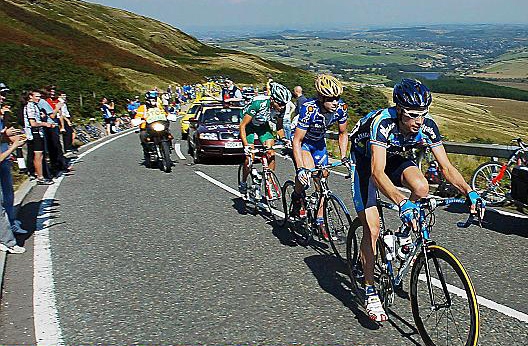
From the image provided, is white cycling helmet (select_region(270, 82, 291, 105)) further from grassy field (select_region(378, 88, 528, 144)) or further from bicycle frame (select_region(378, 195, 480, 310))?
grassy field (select_region(378, 88, 528, 144))

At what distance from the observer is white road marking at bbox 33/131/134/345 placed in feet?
15.3

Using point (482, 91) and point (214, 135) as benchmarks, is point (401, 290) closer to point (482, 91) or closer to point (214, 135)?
point (214, 135)

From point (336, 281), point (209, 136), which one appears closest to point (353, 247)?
point (336, 281)

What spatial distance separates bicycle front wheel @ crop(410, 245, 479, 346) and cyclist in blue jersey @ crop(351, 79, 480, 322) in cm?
29

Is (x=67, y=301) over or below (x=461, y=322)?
below

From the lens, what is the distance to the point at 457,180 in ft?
14.0

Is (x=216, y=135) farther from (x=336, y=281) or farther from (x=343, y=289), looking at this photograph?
(x=343, y=289)

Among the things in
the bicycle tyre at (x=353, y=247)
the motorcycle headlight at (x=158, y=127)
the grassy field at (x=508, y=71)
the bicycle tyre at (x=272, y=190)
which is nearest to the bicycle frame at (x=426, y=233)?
the bicycle tyre at (x=353, y=247)

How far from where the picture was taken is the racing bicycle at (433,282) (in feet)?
12.7

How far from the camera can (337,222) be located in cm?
619

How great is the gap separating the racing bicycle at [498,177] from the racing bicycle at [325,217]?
10.5ft

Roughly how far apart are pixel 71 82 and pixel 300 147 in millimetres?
39258

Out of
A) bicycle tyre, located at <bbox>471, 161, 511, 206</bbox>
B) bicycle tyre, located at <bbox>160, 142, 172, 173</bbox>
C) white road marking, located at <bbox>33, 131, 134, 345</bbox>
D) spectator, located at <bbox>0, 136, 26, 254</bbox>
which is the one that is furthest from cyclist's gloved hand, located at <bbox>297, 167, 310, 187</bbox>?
bicycle tyre, located at <bbox>160, 142, 172, 173</bbox>

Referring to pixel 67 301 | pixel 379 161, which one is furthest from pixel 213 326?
pixel 379 161
